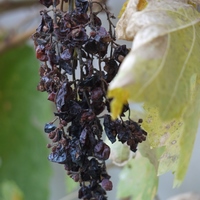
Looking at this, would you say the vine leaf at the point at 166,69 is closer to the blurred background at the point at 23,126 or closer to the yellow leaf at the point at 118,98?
the yellow leaf at the point at 118,98

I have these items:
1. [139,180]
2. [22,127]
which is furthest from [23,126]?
[139,180]

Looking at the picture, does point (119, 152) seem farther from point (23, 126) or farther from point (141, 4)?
point (23, 126)

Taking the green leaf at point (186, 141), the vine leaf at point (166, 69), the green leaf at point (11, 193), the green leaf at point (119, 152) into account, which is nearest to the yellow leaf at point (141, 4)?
the vine leaf at point (166, 69)

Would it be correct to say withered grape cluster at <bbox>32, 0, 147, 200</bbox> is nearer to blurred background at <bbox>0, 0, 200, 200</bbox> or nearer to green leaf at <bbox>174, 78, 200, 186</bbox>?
green leaf at <bbox>174, 78, 200, 186</bbox>

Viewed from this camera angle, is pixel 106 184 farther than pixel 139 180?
No

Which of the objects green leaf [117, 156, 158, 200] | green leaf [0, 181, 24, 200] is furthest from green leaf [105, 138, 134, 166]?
green leaf [0, 181, 24, 200]

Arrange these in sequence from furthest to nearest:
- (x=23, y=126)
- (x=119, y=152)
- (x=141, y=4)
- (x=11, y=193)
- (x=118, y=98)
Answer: (x=23, y=126) < (x=11, y=193) < (x=119, y=152) < (x=141, y=4) < (x=118, y=98)

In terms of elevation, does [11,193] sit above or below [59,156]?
above
